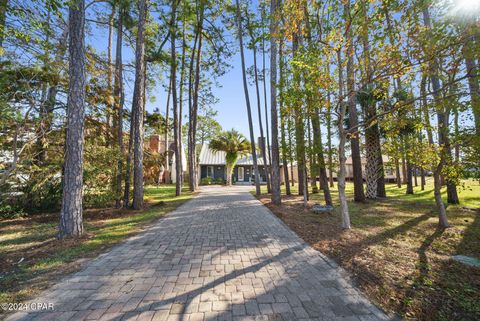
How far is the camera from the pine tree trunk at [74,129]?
4836mm

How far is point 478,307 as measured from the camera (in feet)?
8.09

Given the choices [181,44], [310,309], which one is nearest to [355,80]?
[310,309]

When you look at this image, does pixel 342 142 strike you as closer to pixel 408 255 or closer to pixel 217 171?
pixel 408 255

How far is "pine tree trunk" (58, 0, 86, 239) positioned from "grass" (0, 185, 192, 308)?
0.60m

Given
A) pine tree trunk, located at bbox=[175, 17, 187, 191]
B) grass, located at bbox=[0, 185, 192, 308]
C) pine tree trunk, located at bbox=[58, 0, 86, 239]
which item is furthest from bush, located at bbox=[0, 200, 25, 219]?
pine tree trunk, located at bbox=[175, 17, 187, 191]

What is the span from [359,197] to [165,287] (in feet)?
34.2

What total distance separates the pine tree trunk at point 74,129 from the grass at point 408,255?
5926 millimetres

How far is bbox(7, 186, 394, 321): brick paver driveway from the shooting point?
234cm

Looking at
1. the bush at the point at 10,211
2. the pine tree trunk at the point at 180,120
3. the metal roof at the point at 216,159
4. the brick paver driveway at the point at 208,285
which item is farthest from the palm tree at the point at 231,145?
the brick paver driveway at the point at 208,285

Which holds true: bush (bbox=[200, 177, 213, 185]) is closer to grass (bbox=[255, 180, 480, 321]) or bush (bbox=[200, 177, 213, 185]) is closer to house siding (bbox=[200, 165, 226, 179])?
house siding (bbox=[200, 165, 226, 179])

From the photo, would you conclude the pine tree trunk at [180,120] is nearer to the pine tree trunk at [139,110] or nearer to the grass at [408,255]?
the pine tree trunk at [139,110]

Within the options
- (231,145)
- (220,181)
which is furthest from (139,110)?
(220,181)

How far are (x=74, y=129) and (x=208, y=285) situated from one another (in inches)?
193

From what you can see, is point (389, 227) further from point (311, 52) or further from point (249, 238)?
point (311, 52)
